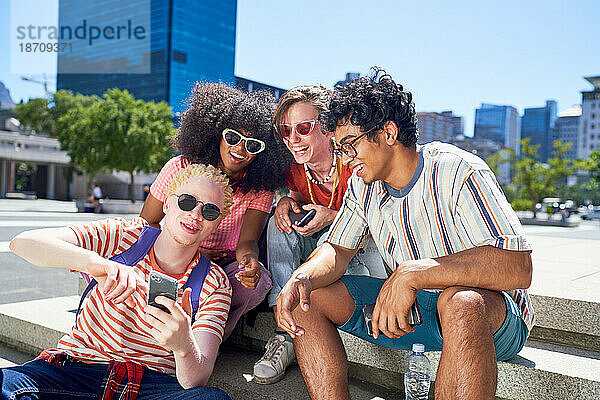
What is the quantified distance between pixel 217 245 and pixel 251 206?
0.29 meters

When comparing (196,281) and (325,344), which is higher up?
(196,281)

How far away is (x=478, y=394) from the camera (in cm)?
164

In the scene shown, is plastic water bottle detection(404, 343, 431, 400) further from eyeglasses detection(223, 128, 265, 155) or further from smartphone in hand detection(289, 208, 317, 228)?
eyeglasses detection(223, 128, 265, 155)

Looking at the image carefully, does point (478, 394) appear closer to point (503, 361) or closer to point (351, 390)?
point (503, 361)

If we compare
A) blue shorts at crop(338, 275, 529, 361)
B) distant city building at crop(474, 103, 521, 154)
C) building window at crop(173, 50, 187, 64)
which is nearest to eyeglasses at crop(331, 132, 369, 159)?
blue shorts at crop(338, 275, 529, 361)

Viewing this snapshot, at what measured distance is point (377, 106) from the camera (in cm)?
213

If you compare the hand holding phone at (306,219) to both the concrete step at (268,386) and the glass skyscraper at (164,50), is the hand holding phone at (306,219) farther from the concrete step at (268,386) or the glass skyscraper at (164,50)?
the glass skyscraper at (164,50)

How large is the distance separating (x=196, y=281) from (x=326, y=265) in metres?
0.55

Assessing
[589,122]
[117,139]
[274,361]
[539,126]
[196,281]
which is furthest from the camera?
[539,126]

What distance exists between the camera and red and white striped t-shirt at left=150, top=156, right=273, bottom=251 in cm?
296

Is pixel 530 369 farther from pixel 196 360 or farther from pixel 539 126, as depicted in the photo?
pixel 539 126

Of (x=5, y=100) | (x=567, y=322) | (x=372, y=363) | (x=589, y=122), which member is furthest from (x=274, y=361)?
(x=5, y=100)

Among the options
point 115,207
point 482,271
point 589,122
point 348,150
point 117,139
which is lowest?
point 115,207

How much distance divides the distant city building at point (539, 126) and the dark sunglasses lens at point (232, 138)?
13912 cm
